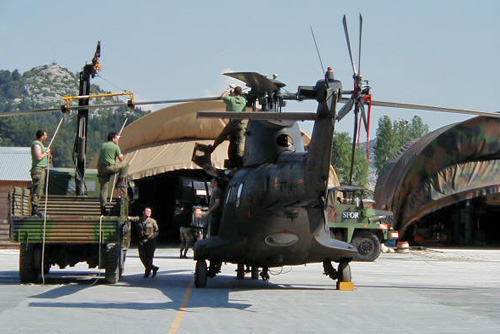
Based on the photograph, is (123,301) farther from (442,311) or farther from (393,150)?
(393,150)

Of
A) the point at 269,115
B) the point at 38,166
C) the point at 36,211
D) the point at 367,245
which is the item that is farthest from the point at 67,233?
the point at 367,245

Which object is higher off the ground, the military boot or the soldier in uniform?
the military boot

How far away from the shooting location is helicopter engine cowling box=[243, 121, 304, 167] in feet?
50.4

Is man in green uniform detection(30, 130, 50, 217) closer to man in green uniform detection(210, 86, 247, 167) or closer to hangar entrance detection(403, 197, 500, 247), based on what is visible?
man in green uniform detection(210, 86, 247, 167)

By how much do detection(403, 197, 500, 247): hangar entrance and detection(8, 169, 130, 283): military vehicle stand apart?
31.6m

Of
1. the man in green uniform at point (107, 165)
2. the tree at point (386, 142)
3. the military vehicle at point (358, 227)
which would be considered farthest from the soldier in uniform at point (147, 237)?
the tree at point (386, 142)

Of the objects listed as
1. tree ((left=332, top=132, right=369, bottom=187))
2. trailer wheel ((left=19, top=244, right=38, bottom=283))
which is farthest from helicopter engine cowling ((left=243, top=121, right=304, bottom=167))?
tree ((left=332, top=132, right=369, bottom=187))

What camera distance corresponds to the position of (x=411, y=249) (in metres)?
40.5

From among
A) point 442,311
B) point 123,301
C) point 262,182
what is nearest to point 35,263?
point 123,301

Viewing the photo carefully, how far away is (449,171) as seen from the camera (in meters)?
40.1

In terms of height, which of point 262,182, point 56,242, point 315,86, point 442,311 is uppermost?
point 315,86

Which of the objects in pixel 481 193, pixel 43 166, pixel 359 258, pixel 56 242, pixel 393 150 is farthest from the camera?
pixel 393 150

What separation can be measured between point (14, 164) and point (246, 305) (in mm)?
44078

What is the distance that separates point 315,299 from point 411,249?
89.6 feet
